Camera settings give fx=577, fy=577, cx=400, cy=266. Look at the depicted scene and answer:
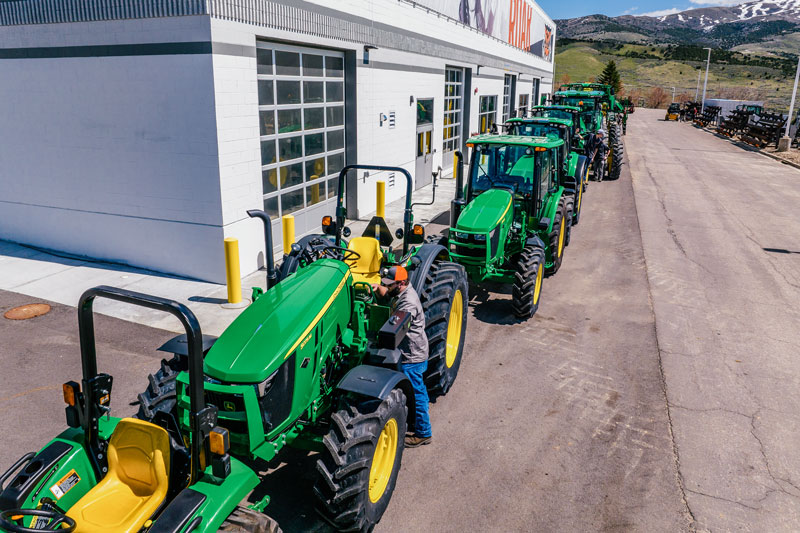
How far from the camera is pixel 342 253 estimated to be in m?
6.02

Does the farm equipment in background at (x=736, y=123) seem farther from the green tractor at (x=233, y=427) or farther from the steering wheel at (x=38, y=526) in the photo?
the steering wheel at (x=38, y=526)

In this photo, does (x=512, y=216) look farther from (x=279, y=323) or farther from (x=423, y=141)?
(x=423, y=141)

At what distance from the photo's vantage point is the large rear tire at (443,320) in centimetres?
585

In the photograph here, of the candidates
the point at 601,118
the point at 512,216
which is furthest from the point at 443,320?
the point at 601,118

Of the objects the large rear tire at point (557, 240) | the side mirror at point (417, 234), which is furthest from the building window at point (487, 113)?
the side mirror at point (417, 234)

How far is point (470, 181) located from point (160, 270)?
5.44m

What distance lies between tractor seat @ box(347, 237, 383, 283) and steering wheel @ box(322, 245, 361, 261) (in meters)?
0.14

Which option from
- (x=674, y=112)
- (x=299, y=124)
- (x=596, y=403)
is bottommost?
(x=596, y=403)

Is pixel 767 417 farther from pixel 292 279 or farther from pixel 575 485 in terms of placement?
pixel 292 279

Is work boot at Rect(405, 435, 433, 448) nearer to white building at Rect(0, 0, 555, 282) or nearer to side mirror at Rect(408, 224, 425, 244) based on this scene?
side mirror at Rect(408, 224, 425, 244)

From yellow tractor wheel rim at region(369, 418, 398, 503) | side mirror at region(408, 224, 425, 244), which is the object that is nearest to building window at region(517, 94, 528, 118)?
side mirror at region(408, 224, 425, 244)

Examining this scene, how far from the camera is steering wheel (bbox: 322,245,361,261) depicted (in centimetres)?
579

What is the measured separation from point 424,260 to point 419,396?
5.52ft

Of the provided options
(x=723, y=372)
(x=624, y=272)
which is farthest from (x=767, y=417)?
(x=624, y=272)
